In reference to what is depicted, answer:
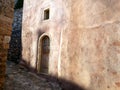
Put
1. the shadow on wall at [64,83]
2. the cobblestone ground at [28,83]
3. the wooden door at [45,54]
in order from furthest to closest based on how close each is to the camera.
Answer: the wooden door at [45,54] < the cobblestone ground at [28,83] < the shadow on wall at [64,83]

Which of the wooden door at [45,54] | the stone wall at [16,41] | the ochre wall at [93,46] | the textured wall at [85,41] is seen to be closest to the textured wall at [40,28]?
the textured wall at [85,41]

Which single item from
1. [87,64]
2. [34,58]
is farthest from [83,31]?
[34,58]

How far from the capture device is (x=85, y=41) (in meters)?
6.15

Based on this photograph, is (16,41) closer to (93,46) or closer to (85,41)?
(85,41)

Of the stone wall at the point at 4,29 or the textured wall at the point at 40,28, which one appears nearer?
the stone wall at the point at 4,29

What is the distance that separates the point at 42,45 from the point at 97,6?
12.1ft

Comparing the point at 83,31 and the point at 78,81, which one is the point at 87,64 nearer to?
the point at 78,81

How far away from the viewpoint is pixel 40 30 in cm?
871

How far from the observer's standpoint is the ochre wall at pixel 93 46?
17.0ft

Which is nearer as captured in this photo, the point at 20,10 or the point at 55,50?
the point at 55,50

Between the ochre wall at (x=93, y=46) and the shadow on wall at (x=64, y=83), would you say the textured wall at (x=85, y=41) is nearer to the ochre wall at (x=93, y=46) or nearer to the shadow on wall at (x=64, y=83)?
the ochre wall at (x=93, y=46)

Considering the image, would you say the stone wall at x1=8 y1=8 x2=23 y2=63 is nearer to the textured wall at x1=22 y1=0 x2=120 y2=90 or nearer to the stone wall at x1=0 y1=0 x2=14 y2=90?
the textured wall at x1=22 y1=0 x2=120 y2=90

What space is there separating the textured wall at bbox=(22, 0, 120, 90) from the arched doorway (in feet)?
1.00

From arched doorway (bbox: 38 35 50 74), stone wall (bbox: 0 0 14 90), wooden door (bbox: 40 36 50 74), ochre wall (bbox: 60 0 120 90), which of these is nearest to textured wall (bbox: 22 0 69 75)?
arched doorway (bbox: 38 35 50 74)
